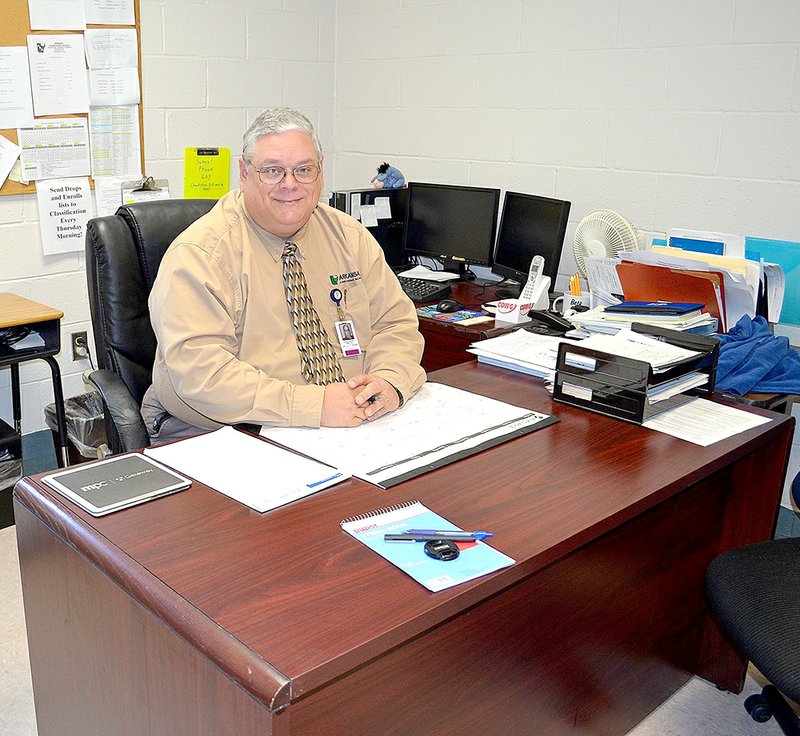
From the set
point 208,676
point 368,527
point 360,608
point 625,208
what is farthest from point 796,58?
point 208,676

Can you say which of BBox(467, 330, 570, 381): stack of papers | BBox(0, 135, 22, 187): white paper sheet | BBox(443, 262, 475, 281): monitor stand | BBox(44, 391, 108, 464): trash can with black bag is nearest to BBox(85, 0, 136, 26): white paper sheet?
BBox(0, 135, 22, 187): white paper sheet

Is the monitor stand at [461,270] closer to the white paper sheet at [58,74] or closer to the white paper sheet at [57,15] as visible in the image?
the white paper sheet at [58,74]

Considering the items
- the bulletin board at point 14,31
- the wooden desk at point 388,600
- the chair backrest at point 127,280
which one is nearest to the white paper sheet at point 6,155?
the bulletin board at point 14,31

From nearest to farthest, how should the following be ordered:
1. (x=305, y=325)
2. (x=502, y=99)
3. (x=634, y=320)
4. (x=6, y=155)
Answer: (x=305, y=325)
(x=634, y=320)
(x=6, y=155)
(x=502, y=99)

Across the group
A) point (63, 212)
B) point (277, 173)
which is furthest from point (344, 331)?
point (63, 212)

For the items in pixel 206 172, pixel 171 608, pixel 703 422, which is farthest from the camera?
pixel 206 172

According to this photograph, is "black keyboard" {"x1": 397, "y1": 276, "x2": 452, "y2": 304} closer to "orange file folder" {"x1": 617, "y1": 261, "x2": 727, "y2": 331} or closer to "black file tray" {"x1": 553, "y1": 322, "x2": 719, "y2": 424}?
"orange file folder" {"x1": 617, "y1": 261, "x2": 727, "y2": 331}

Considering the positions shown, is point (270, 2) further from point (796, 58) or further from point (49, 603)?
point (49, 603)

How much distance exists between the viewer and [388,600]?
1.13 m

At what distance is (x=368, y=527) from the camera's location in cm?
132

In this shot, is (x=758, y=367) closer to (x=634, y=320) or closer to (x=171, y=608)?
(x=634, y=320)

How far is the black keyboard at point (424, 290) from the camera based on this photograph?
10.2 feet

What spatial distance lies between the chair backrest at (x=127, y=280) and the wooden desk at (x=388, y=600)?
74cm

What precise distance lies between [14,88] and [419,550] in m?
2.55
